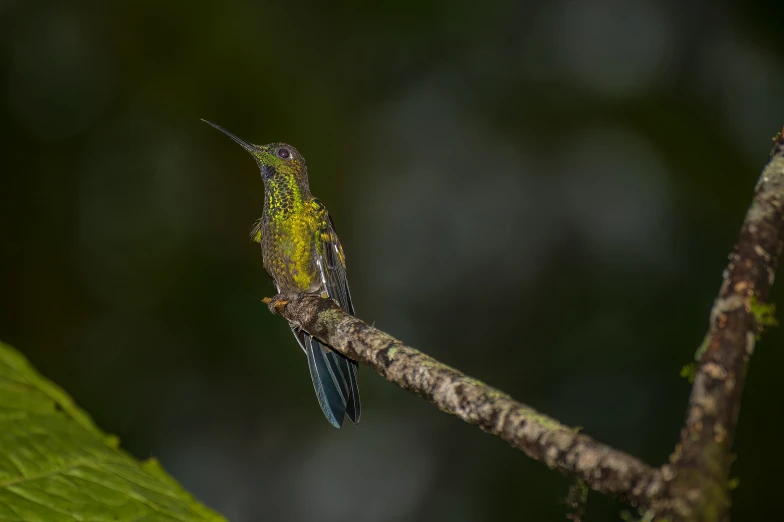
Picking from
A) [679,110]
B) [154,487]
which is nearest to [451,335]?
[679,110]

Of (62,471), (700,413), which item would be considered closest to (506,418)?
(700,413)

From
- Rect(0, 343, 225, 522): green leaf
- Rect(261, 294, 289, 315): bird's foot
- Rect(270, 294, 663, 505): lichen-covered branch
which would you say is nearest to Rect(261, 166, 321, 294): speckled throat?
Rect(261, 294, 289, 315): bird's foot

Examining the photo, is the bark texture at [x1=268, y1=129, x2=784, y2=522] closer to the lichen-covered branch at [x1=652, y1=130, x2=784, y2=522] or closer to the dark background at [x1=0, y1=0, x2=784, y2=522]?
the lichen-covered branch at [x1=652, y1=130, x2=784, y2=522]

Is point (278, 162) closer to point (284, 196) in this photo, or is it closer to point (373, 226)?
point (284, 196)

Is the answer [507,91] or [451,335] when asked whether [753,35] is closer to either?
[507,91]

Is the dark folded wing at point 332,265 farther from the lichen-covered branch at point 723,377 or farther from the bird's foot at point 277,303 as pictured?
the lichen-covered branch at point 723,377
